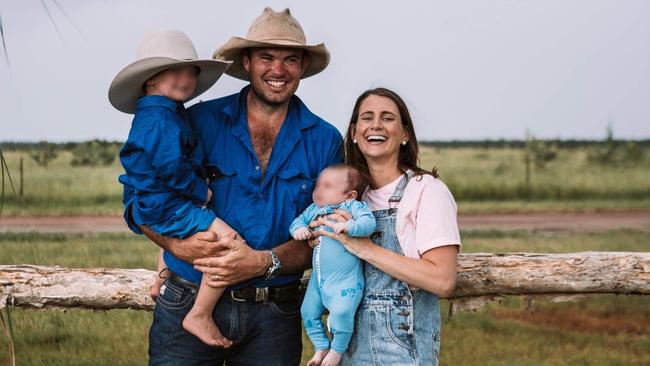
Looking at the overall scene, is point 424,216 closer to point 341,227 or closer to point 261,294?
point 341,227

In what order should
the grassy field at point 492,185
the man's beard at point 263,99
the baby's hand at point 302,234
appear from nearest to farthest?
the baby's hand at point 302,234
the man's beard at point 263,99
the grassy field at point 492,185

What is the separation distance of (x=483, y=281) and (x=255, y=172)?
162 centimetres

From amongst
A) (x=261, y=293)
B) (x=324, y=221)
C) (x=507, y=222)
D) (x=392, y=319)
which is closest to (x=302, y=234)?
(x=324, y=221)

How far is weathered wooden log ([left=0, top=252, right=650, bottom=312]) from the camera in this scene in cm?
429

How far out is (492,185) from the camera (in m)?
22.5

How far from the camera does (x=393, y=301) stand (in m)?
2.94

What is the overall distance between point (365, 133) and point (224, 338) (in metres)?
0.95

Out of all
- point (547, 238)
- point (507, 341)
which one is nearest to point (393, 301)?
point (507, 341)

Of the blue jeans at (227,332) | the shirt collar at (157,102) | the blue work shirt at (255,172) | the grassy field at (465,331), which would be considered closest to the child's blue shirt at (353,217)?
the blue work shirt at (255,172)

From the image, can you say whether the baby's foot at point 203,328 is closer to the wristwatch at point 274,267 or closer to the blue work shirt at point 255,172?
the blue work shirt at point 255,172

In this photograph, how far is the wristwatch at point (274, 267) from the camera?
311 cm

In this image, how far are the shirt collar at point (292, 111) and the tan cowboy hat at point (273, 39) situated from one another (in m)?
0.19

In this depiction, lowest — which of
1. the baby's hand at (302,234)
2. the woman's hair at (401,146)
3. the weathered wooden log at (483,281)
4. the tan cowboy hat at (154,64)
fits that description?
the weathered wooden log at (483,281)

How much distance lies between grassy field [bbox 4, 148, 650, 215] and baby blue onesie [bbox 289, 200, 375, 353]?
41.5 ft
